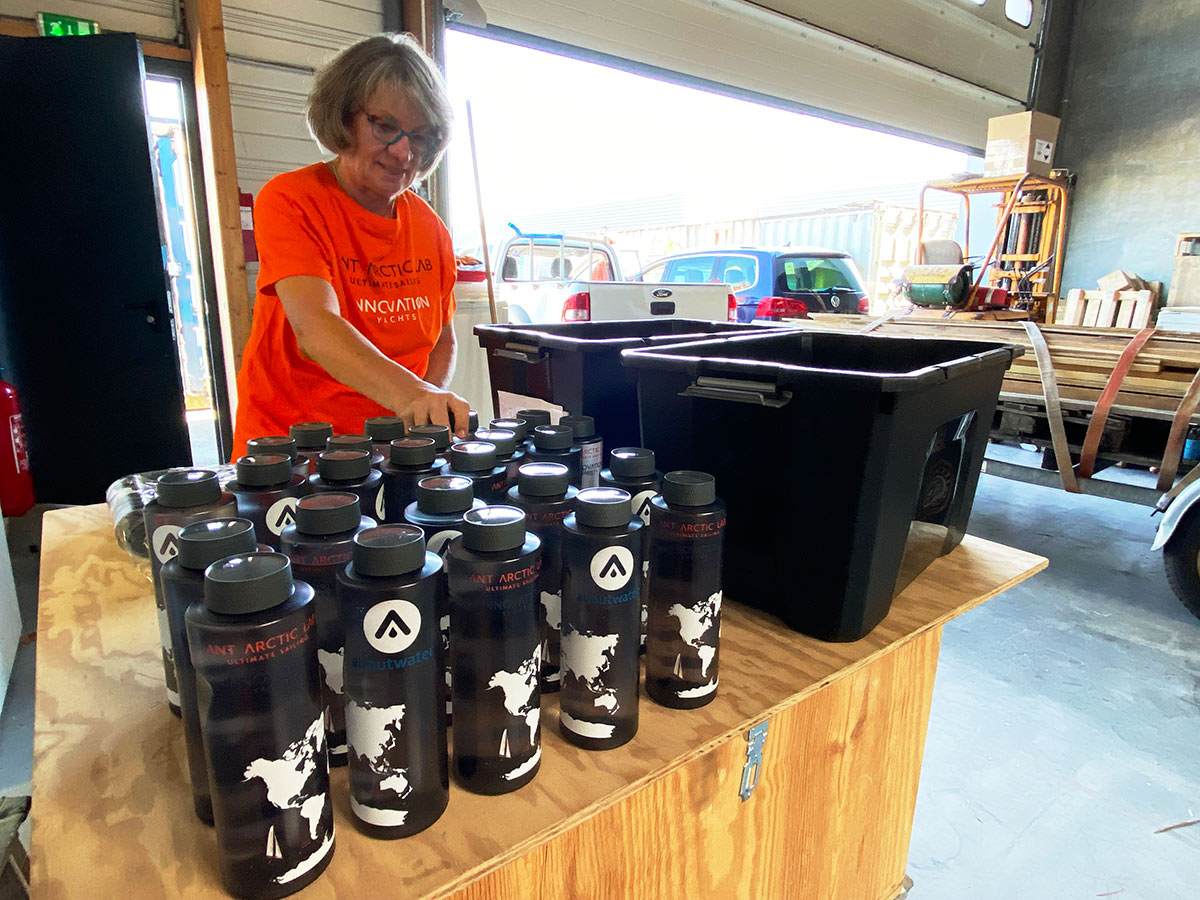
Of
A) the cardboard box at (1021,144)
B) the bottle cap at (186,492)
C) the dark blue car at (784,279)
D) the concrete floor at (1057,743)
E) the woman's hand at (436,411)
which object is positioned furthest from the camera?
the cardboard box at (1021,144)

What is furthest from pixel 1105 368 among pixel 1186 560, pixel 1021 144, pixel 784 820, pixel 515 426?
pixel 1021 144

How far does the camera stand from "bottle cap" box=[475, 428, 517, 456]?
3.13 feet

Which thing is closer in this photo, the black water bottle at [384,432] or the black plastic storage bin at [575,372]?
the black water bottle at [384,432]

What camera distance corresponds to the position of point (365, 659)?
0.54m

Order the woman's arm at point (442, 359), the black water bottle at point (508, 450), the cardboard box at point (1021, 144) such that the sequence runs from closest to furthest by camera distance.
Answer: the black water bottle at point (508, 450), the woman's arm at point (442, 359), the cardboard box at point (1021, 144)

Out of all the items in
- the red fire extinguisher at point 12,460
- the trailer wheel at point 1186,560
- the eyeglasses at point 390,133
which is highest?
the eyeglasses at point 390,133

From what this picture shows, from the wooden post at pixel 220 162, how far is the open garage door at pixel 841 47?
66.4 inches

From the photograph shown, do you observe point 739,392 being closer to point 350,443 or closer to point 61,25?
point 350,443

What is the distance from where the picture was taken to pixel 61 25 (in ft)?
9.07

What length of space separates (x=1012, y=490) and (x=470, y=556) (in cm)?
487

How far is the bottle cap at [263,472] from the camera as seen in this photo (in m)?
0.78

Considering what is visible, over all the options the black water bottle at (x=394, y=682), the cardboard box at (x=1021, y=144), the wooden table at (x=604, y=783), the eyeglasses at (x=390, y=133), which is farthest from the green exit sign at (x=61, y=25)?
the cardboard box at (x=1021, y=144)

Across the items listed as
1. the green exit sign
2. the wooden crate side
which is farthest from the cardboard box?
the green exit sign

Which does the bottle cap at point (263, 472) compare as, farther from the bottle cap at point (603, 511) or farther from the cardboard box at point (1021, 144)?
the cardboard box at point (1021, 144)
